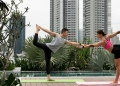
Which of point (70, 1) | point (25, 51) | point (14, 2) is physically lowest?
point (25, 51)

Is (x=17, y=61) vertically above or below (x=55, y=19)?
below

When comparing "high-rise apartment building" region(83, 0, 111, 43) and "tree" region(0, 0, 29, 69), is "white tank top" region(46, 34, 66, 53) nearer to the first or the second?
"tree" region(0, 0, 29, 69)

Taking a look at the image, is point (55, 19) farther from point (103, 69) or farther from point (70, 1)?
point (103, 69)

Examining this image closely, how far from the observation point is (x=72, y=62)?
619 inches

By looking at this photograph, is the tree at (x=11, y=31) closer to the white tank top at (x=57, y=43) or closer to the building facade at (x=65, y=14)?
the white tank top at (x=57, y=43)

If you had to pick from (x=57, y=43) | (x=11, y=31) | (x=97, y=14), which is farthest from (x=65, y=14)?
(x=57, y=43)

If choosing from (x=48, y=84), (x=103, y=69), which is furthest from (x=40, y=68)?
(x=48, y=84)

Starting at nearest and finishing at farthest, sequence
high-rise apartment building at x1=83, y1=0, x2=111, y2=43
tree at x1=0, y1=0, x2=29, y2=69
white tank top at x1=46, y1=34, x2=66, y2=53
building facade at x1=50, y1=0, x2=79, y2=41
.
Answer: white tank top at x1=46, y1=34, x2=66, y2=53
tree at x1=0, y1=0, x2=29, y2=69
high-rise apartment building at x1=83, y1=0, x2=111, y2=43
building facade at x1=50, y1=0, x2=79, y2=41

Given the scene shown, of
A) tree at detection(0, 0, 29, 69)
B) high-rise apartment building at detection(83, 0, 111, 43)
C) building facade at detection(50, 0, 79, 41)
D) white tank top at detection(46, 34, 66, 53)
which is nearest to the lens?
white tank top at detection(46, 34, 66, 53)

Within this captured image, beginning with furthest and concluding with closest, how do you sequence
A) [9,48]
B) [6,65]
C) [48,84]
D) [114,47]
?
[9,48]
[6,65]
[48,84]
[114,47]

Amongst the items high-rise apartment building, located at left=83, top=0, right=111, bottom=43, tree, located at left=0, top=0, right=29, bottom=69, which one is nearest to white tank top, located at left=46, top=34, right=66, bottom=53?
tree, located at left=0, top=0, right=29, bottom=69

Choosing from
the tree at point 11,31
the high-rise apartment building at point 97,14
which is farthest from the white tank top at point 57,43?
the high-rise apartment building at point 97,14

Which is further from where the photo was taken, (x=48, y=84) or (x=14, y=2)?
(x=14, y=2)

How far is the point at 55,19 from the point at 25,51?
10.9 m
